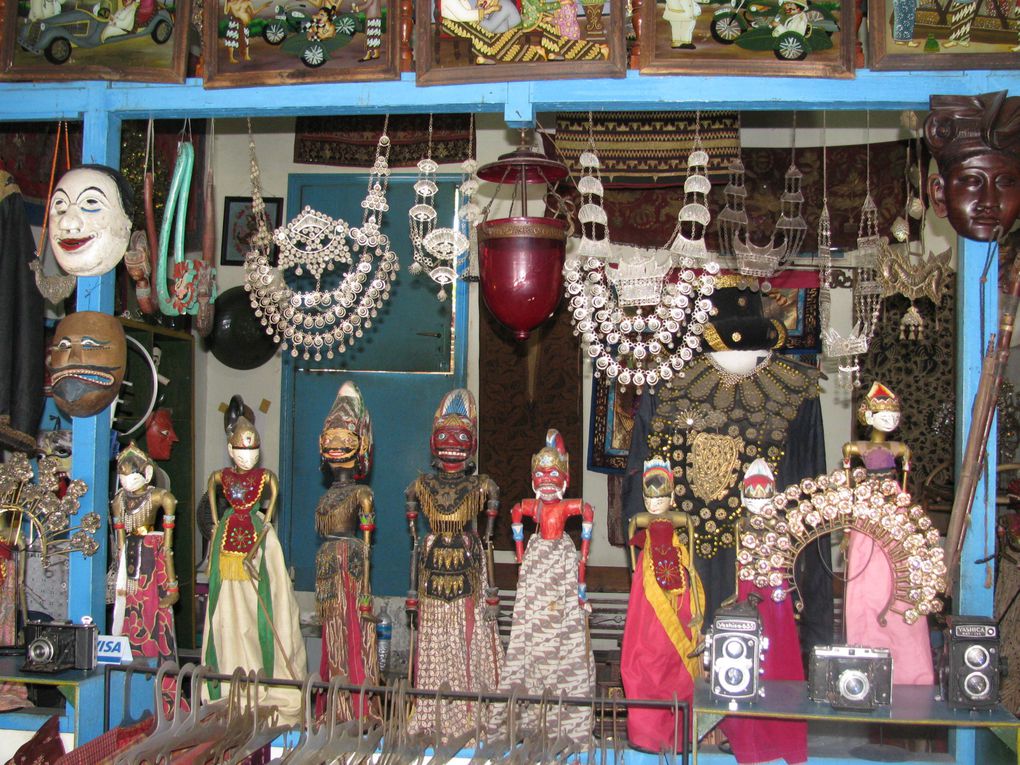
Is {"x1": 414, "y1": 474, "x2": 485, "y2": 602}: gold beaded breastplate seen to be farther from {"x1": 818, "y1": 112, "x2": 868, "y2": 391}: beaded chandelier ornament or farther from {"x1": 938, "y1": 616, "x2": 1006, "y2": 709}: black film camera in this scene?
{"x1": 938, "y1": 616, "x2": 1006, "y2": 709}: black film camera

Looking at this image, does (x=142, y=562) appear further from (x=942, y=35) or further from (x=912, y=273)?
(x=942, y=35)

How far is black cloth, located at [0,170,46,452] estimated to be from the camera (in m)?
4.12

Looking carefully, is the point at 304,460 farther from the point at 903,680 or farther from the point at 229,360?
the point at 903,680

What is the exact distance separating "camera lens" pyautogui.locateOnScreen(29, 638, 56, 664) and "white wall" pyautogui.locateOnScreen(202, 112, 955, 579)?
273 cm

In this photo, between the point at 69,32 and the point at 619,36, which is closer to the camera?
the point at 619,36

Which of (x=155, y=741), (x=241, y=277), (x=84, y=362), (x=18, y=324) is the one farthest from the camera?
(x=241, y=277)

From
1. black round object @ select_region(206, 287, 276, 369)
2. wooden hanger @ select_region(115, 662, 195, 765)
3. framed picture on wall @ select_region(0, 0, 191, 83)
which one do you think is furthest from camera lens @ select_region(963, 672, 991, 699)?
black round object @ select_region(206, 287, 276, 369)

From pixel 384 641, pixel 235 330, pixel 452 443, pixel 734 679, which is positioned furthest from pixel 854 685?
pixel 235 330

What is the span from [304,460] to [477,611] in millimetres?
2412

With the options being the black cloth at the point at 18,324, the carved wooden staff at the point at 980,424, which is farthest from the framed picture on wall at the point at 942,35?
the black cloth at the point at 18,324

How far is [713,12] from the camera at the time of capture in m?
3.39

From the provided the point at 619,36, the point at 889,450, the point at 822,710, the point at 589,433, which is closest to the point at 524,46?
the point at 619,36

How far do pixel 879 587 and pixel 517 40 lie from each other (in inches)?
85.9

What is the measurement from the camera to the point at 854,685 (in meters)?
2.98
